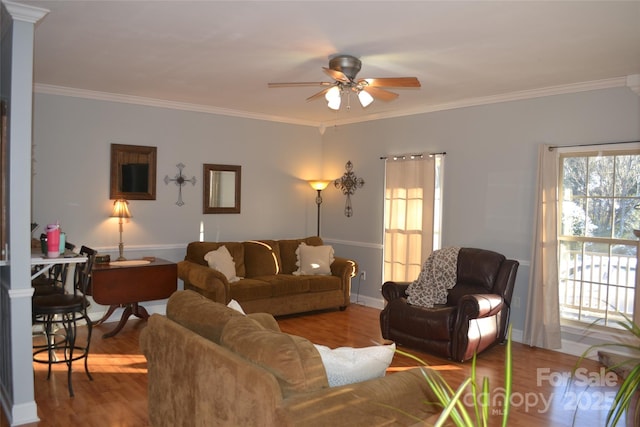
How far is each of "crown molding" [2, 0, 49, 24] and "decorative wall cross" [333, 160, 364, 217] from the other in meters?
4.31

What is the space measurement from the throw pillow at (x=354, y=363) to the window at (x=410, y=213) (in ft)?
12.1

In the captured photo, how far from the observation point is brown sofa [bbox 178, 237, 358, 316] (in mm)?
5227

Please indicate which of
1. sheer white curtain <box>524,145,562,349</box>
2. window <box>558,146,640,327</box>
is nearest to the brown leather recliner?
sheer white curtain <box>524,145,562,349</box>

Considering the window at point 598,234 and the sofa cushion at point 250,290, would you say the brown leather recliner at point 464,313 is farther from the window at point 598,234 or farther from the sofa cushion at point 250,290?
the sofa cushion at point 250,290

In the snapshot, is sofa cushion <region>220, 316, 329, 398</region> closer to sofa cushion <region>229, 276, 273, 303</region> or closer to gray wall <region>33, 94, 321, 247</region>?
sofa cushion <region>229, 276, 273, 303</region>

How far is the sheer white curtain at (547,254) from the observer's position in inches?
185

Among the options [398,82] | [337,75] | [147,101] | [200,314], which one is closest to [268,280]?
[147,101]

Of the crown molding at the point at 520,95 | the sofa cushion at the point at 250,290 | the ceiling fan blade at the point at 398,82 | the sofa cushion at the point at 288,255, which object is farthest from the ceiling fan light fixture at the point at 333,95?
the sofa cushion at the point at 288,255

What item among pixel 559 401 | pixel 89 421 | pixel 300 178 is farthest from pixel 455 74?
pixel 89 421

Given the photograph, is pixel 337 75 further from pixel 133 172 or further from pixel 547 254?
pixel 133 172

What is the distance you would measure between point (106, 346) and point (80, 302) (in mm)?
1305

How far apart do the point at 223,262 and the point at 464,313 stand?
251 cm

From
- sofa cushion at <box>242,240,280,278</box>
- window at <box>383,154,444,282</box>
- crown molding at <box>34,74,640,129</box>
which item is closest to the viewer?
crown molding at <box>34,74,640,129</box>

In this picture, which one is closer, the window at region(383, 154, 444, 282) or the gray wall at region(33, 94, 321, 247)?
the gray wall at region(33, 94, 321, 247)
